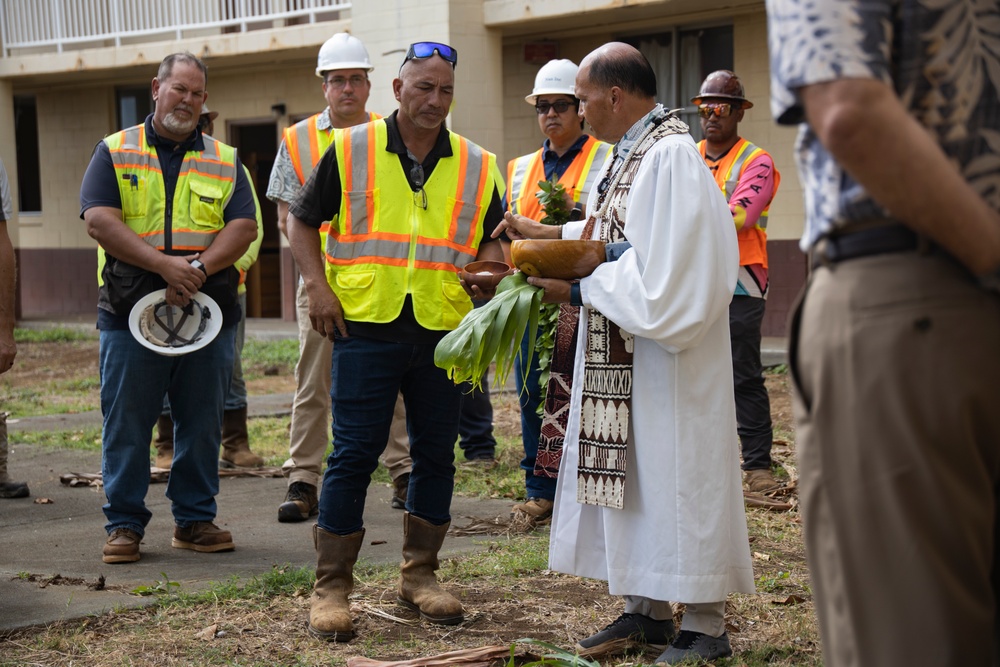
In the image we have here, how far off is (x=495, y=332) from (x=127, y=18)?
58.1 feet

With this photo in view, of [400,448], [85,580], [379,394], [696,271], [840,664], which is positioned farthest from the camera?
[400,448]

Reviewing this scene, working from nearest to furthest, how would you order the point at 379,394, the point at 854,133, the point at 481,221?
the point at 854,133 < the point at 379,394 < the point at 481,221

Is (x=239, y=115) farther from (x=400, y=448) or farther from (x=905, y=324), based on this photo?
(x=905, y=324)

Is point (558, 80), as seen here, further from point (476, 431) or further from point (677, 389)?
point (677, 389)

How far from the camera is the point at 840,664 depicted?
7.27 feet

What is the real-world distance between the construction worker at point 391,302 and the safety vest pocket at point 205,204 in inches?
55.3

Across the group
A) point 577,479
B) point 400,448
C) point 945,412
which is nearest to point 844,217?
point 945,412

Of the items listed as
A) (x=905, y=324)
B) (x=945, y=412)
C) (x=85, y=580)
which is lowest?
(x=85, y=580)

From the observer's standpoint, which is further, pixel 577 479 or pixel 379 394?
pixel 379 394

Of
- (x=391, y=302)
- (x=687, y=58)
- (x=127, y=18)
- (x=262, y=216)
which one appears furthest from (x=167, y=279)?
(x=127, y=18)

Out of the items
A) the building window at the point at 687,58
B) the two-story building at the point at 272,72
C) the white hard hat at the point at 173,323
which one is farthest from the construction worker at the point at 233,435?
the building window at the point at 687,58

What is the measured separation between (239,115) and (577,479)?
1642 cm

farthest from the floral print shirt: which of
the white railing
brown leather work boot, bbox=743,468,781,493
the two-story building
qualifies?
the white railing

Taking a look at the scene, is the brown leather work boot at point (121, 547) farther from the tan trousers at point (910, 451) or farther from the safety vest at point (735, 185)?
the tan trousers at point (910, 451)
